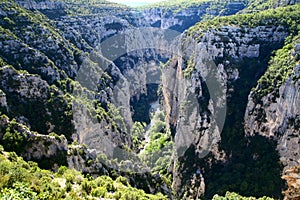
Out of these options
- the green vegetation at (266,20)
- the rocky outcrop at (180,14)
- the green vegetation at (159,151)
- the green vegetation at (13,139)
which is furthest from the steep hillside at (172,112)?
the rocky outcrop at (180,14)

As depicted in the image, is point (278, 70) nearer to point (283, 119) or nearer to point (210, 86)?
point (283, 119)

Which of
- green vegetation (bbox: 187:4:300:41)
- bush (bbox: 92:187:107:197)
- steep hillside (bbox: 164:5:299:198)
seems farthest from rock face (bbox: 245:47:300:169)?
bush (bbox: 92:187:107:197)

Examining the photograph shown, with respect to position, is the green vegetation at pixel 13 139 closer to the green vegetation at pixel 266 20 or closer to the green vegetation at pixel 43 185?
the green vegetation at pixel 43 185

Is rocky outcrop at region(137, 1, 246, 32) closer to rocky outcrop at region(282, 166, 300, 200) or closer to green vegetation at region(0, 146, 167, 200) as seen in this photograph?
rocky outcrop at region(282, 166, 300, 200)

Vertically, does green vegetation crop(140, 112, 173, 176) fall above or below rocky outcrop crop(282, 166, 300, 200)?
below

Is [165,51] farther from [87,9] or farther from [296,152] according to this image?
[296,152]

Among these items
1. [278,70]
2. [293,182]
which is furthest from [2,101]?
[278,70]

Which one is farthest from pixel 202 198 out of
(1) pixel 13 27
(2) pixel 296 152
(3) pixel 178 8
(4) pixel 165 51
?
(3) pixel 178 8
